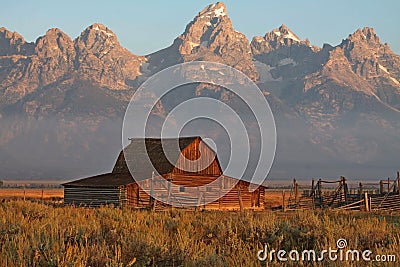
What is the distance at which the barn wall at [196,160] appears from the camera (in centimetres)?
4574

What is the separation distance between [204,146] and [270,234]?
35926 millimetres

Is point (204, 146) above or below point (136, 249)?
above

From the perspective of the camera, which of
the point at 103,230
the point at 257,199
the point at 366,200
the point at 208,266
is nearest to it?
the point at 208,266

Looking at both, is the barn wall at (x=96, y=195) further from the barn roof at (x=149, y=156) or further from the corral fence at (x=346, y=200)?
the corral fence at (x=346, y=200)

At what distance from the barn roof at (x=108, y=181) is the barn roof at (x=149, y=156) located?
863mm

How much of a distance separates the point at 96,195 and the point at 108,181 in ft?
4.61

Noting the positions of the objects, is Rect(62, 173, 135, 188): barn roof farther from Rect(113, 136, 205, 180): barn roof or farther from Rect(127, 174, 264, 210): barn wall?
Rect(127, 174, 264, 210): barn wall

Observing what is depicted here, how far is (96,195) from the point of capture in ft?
141

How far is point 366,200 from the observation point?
36.7 meters

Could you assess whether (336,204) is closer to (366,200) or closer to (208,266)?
(366,200)

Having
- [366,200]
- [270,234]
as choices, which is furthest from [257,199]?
[270,234]

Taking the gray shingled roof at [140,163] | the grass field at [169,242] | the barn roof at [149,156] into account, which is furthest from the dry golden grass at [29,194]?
the grass field at [169,242]

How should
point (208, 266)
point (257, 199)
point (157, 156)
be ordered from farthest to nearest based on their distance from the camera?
1. point (257, 199)
2. point (157, 156)
3. point (208, 266)

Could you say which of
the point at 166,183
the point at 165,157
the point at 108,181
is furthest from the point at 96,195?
the point at 165,157
